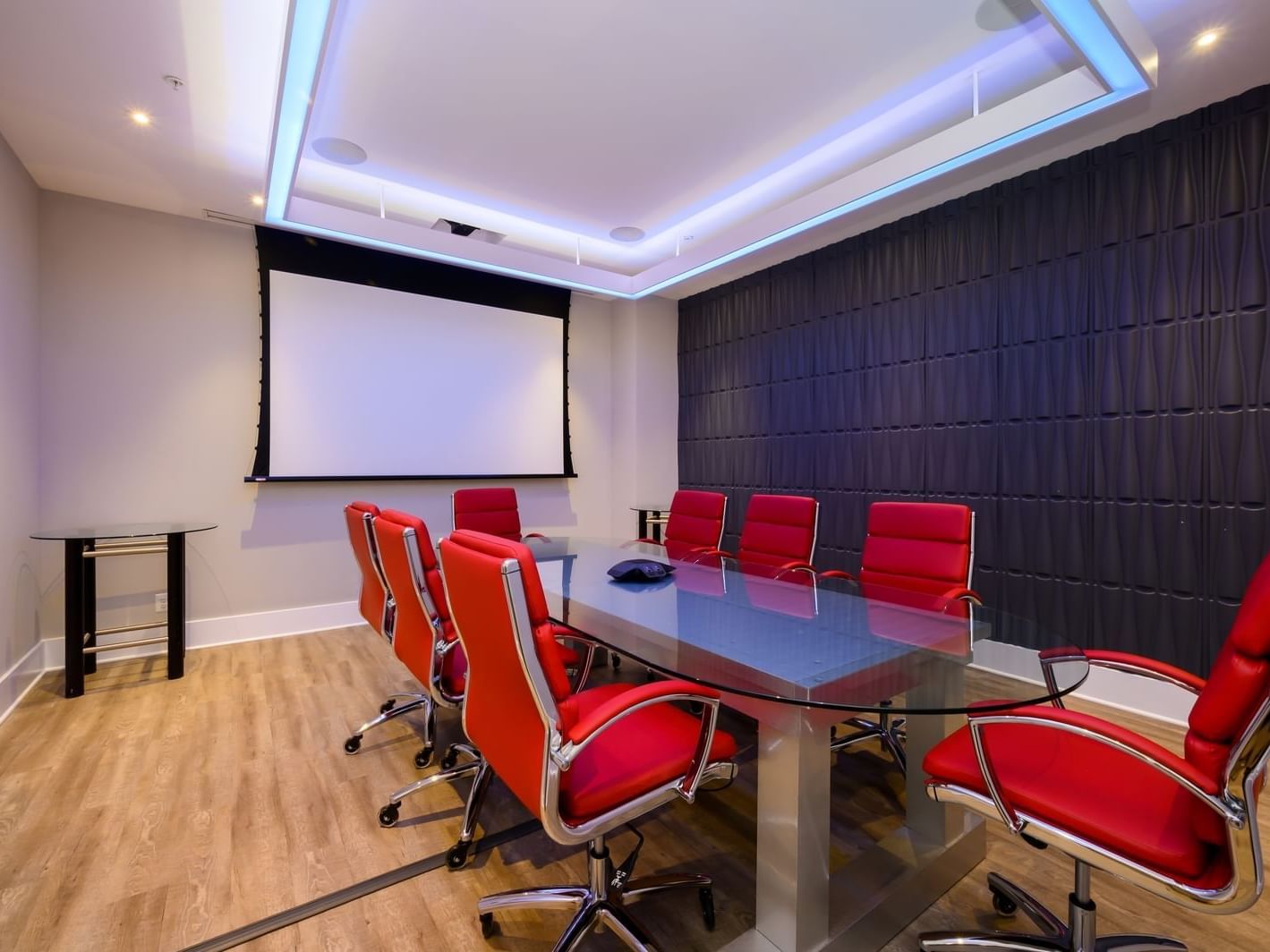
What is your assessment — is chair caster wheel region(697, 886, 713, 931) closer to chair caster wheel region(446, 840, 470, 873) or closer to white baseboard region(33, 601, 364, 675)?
chair caster wheel region(446, 840, 470, 873)

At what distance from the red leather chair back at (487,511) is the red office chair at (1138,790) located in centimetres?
321

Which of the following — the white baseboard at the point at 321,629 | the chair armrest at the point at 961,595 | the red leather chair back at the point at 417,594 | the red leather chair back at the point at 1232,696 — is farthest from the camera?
the chair armrest at the point at 961,595

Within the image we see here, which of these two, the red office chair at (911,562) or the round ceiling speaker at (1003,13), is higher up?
the round ceiling speaker at (1003,13)

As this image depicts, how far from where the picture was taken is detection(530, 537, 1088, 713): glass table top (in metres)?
1.40

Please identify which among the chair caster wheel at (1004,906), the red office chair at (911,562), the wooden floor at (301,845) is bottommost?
the wooden floor at (301,845)

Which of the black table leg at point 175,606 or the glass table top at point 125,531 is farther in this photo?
the black table leg at point 175,606

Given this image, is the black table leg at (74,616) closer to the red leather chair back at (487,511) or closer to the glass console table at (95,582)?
the glass console table at (95,582)

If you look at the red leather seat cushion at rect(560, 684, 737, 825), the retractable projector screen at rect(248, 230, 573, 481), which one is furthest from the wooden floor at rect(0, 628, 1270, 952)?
the retractable projector screen at rect(248, 230, 573, 481)

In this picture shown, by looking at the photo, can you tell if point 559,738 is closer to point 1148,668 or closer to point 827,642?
point 827,642

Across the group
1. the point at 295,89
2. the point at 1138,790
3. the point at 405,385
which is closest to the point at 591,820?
the point at 1138,790

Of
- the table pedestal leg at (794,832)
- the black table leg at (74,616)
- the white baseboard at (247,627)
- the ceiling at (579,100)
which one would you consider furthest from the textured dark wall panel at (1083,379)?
the black table leg at (74,616)

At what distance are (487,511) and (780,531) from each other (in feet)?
6.84

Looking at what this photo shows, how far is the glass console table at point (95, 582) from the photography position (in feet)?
10.5

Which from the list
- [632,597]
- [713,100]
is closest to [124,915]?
[632,597]
